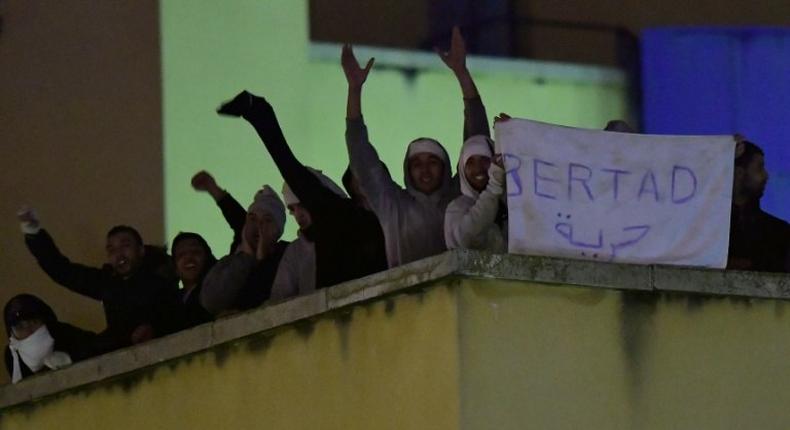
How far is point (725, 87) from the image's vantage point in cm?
1589

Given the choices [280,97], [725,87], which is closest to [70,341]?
[280,97]

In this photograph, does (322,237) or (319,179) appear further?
(319,179)

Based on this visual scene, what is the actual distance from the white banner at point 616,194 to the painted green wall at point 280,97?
4064 millimetres

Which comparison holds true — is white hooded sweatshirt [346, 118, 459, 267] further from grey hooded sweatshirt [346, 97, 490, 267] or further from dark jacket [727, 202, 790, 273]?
dark jacket [727, 202, 790, 273]

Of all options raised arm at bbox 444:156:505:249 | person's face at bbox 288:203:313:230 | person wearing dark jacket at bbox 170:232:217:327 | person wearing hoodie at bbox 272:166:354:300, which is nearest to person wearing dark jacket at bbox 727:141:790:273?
raised arm at bbox 444:156:505:249

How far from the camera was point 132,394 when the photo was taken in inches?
507

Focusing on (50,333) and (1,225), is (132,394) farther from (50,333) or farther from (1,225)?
(1,225)

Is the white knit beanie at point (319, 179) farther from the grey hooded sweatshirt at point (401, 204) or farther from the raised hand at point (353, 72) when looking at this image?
the raised hand at point (353, 72)

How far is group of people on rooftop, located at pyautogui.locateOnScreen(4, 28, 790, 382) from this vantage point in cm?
1152

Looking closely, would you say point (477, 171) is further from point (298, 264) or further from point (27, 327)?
point (27, 327)

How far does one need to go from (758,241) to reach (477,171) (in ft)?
4.63

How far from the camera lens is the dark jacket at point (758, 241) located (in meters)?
11.8

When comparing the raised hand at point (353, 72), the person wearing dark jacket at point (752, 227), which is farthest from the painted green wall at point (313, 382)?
the person wearing dark jacket at point (752, 227)

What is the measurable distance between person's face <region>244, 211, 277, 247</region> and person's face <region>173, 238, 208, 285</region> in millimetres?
473
